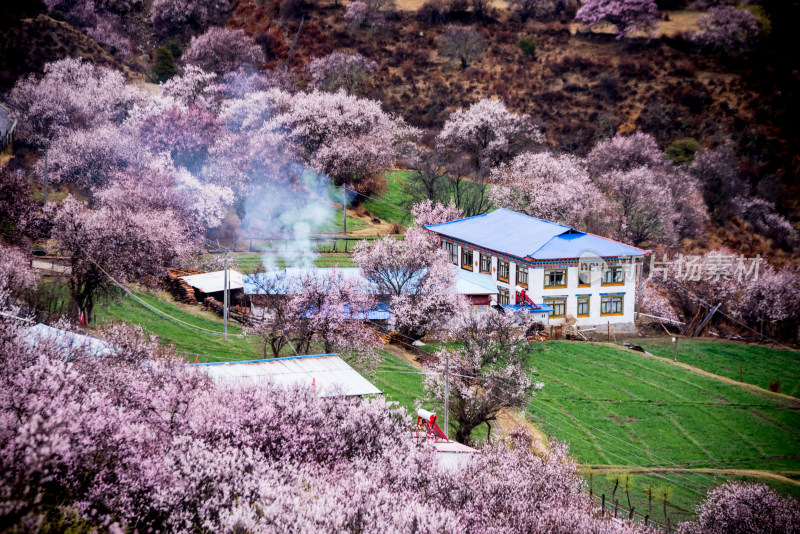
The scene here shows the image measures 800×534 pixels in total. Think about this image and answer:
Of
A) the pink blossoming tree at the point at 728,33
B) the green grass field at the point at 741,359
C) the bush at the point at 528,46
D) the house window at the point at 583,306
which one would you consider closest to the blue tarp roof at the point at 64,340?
the house window at the point at 583,306

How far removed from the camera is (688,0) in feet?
414

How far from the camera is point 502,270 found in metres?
50.9

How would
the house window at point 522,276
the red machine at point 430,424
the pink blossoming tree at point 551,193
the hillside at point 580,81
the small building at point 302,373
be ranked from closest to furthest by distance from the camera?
the red machine at point 430,424
the small building at point 302,373
the house window at point 522,276
the pink blossoming tree at point 551,193
the hillside at point 580,81

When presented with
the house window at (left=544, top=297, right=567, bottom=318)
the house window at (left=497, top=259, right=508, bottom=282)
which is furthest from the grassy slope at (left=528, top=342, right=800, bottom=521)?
the house window at (left=497, top=259, right=508, bottom=282)

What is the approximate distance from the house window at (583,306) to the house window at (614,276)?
6.23 ft

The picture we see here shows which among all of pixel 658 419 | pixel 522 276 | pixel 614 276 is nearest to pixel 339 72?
pixel 522 276

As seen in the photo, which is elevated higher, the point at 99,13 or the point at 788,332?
the point at 99,13

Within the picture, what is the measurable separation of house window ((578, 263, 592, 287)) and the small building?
24.4 m

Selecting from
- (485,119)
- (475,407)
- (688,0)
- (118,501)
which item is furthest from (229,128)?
(688,0)

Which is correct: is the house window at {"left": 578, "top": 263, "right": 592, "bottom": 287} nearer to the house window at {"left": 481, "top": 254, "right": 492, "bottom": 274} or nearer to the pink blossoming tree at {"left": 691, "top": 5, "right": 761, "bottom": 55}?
the house window at {"left": 481, "top": 254, "right": 492, "bottom": 274}

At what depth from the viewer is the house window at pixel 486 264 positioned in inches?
2073

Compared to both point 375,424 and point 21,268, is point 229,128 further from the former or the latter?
point 375,424

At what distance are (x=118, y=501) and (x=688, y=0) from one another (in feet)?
455

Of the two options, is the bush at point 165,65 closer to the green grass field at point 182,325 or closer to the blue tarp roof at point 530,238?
the blue tarp roof at point 530,238
